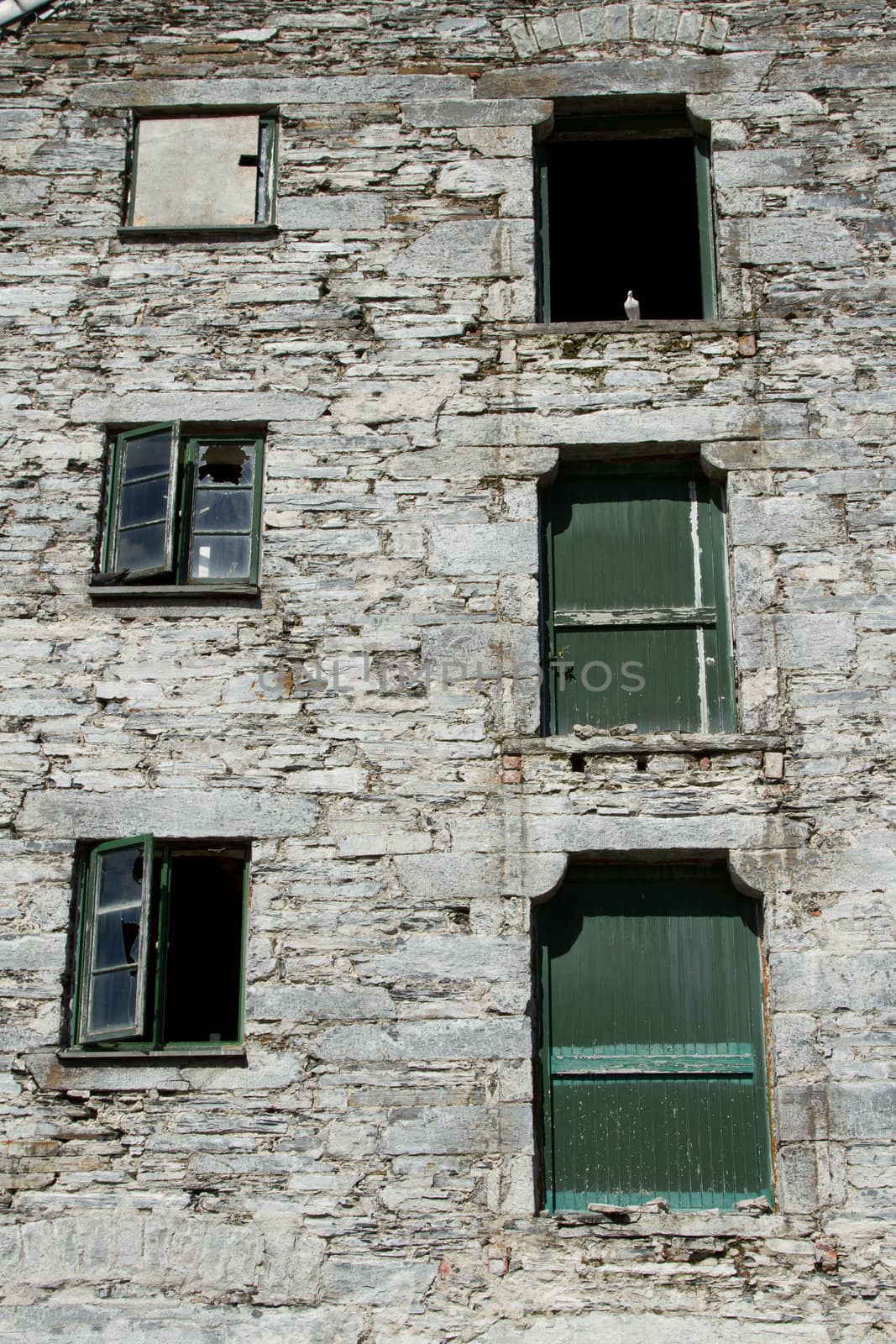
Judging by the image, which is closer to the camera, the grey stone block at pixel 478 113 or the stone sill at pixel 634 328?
the stone sill at pixel 634 328

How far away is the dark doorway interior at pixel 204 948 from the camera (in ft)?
28.1

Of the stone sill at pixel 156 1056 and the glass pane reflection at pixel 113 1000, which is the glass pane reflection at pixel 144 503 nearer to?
the glass pane reflection at pixel 113 1000

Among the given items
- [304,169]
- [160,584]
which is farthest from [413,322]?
[160,584]

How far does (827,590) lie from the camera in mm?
8945

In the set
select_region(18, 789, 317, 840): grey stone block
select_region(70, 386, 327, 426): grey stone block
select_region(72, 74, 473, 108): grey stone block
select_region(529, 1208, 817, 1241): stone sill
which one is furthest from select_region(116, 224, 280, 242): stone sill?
select_region(529, 1208, 817, 1241): stone sill

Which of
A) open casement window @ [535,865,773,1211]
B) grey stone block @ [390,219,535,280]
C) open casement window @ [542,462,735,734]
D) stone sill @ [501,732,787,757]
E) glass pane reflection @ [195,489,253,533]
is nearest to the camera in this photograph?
open casement window @ [535,865,773,1211]

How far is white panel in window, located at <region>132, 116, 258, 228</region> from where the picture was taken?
396 inches

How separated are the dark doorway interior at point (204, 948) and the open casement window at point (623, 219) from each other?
4070mm

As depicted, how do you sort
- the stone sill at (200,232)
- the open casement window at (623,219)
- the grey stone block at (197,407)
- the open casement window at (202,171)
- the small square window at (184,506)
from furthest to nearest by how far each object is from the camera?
the open casement window at (623,219), the open casement window at (202,171), the stone sill at (200,232), the grey stone block at (197,407), the small square window at (184,506)

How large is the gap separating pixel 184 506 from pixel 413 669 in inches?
68.8

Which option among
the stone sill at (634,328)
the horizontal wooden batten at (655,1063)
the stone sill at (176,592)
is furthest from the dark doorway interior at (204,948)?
the stone sill at (634,328)

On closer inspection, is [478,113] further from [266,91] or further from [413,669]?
[413,669]

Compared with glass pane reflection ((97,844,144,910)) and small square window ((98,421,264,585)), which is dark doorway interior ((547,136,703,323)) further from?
glass pane reflection ((97,844,144,910))

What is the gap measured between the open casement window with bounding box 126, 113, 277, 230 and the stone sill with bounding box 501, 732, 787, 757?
389 centimetres
